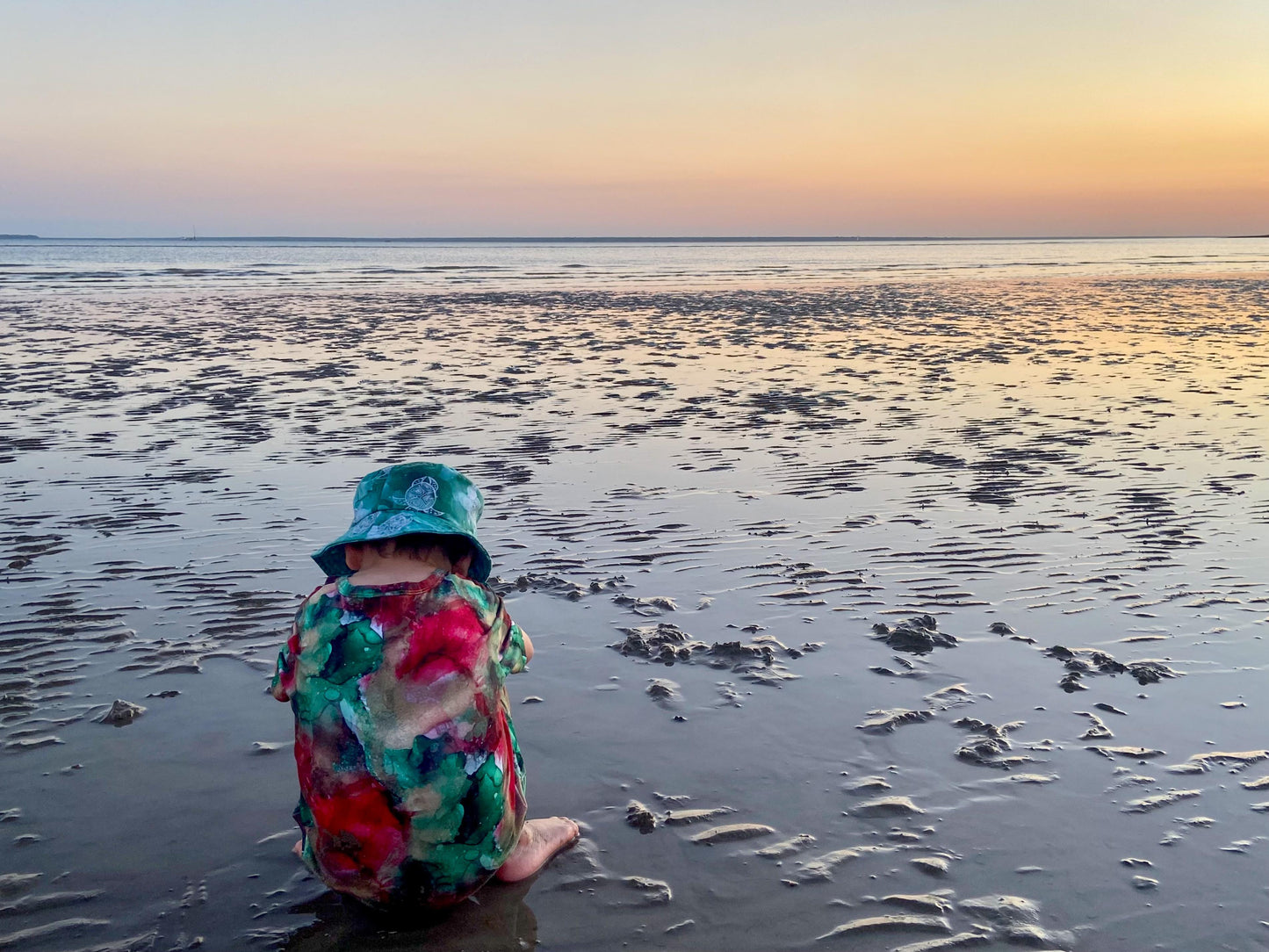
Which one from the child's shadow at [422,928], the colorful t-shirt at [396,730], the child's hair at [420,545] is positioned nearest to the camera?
the colorful t-shirt at [396,730]

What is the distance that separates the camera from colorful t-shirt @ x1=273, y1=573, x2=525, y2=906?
317 centimetres

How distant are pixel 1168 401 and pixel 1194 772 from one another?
947 centimetres

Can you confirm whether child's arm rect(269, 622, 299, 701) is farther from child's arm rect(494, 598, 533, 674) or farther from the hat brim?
child's arm rect(494, 598, 533, 674)

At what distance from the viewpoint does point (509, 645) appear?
3477 mm

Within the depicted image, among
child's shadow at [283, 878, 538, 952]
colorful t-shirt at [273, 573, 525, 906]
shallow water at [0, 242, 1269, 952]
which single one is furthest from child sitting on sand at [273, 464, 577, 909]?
shallow water at [0, 242, 1269, 952]

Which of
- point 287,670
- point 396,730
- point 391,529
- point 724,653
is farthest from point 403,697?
point 724,653

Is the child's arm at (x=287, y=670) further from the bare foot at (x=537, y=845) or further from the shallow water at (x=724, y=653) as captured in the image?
the bare foot at (x=537, y=845)

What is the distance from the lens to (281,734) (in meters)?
4.81

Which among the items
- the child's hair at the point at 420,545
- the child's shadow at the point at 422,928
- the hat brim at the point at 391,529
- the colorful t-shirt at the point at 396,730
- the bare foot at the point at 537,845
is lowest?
the child's shadow at the point at 422,928

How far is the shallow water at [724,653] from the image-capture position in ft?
11.8

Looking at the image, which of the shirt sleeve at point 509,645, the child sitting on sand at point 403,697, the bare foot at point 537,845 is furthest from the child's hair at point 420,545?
the bare foot at point 537,845

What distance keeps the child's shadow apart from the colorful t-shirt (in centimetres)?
14

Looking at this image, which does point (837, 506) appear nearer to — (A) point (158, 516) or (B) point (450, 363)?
(A) point (158, 516)

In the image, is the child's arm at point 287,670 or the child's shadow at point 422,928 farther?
the child's shadow at point 422,928
